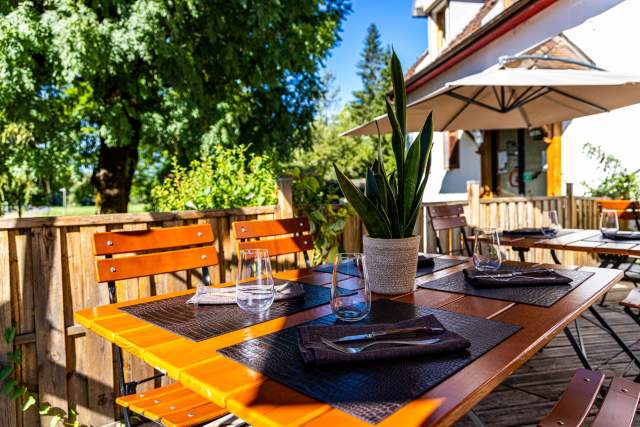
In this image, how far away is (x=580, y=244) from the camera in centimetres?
292

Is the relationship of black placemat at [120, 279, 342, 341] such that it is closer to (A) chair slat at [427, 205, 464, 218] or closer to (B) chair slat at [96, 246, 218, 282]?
(B) chair slat at [96, 246, 218, 282]

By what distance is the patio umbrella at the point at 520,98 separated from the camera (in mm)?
3490

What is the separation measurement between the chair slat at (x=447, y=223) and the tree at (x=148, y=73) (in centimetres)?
479

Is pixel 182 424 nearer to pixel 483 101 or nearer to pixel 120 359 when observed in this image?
pixel 120 359

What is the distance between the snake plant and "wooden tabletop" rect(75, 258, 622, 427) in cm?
28

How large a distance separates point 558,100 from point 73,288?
15.0 ft

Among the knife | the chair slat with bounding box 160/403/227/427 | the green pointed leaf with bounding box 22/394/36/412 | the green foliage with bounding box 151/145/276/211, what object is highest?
the green foliage with bounding box 151/145/276/211

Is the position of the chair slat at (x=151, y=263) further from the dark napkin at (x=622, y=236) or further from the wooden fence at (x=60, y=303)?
the dark napkin at (x=622, y=236)

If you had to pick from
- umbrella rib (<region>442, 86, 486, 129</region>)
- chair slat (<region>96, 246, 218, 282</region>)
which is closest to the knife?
chair slat (<region>96, 246, 218, 282</region>)

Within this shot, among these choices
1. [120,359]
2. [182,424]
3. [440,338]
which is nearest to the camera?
[440,338]

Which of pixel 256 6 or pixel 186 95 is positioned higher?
pixel 256 6

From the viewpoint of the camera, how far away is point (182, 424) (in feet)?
4.52

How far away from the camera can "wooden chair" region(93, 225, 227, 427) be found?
1479 mm

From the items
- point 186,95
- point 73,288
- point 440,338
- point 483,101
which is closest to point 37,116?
point 186,95
